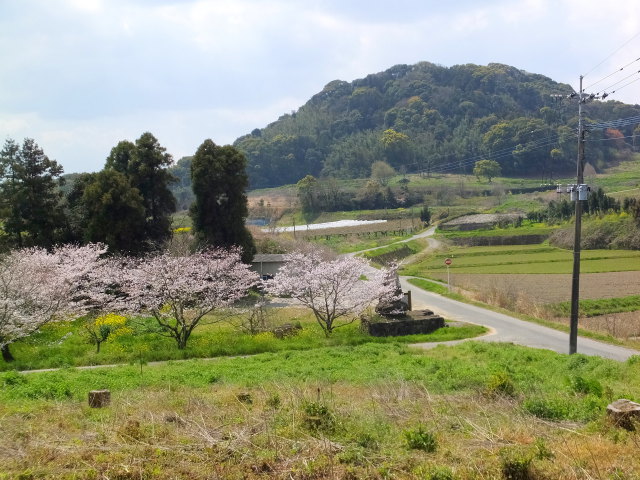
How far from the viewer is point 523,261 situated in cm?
5150

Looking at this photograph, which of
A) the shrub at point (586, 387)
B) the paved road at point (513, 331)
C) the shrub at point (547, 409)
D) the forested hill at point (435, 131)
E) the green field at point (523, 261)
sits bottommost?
the green field at point (523, 261)

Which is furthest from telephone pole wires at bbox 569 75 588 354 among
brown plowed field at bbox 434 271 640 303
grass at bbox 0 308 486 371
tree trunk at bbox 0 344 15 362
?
tree trunk at bbox 0 344 15 362

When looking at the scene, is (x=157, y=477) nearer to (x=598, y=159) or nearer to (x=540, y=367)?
(x=540, y=367)

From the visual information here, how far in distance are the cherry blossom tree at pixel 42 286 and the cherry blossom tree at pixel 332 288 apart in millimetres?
8828

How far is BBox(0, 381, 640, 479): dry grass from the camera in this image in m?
5.68

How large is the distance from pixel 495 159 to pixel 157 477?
136900 mm

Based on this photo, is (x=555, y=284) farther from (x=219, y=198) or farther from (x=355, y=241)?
(x=355, y=241)

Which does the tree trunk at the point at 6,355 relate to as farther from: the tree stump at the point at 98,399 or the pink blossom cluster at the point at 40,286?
the tree stump at the point at 98,399

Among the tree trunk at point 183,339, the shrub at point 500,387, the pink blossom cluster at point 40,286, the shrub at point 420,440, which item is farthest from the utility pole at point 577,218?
the pink blossom cluster at point 40,286

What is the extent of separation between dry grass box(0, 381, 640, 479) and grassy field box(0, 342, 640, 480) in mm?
21

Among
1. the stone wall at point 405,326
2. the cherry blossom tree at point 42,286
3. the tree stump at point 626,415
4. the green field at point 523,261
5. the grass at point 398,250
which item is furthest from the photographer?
the grass at point 398,250

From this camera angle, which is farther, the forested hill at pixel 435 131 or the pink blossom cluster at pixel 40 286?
the forested hill at pixel 435 131

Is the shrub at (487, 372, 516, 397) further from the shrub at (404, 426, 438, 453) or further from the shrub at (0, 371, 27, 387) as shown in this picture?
the shrub at (0, 371, 27, 387)

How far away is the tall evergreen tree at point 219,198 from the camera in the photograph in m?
33.6
